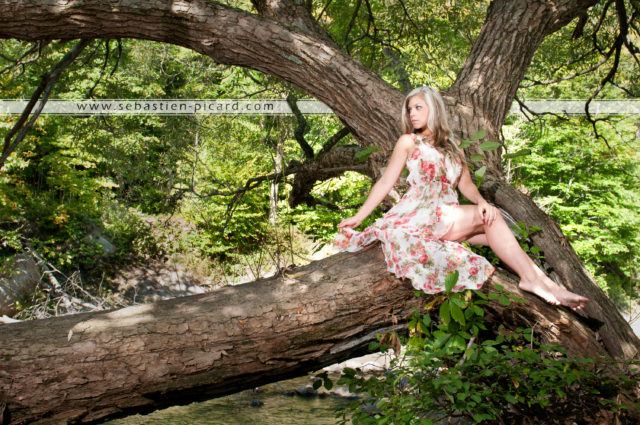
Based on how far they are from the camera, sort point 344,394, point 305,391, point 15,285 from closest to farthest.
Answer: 1. point 305,391
2. point 344,394
3. point 15,285

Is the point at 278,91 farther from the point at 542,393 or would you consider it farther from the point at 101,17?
the point at 542,393

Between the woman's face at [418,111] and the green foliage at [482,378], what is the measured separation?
1.07m

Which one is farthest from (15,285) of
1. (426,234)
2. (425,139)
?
(426,234)

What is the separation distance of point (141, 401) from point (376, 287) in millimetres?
1286

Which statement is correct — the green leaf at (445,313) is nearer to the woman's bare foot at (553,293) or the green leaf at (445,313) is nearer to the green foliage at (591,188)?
the woman's bare foot at (553,293)

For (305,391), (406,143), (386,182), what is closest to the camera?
(386,182)

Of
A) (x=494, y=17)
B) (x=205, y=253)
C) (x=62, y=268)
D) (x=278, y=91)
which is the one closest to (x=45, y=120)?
(x=62, y=268)

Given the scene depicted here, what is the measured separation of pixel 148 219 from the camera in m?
17.2

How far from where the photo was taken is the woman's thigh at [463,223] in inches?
119

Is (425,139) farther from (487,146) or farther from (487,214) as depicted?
(487,214)

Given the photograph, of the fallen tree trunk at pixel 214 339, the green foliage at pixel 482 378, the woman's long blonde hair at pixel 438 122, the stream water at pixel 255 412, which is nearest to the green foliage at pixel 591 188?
the stream water at pixel 255 412

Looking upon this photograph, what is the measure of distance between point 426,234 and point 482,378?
0.79m

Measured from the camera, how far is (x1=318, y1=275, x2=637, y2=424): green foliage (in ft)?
7.99

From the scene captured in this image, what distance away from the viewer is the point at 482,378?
2576mm
